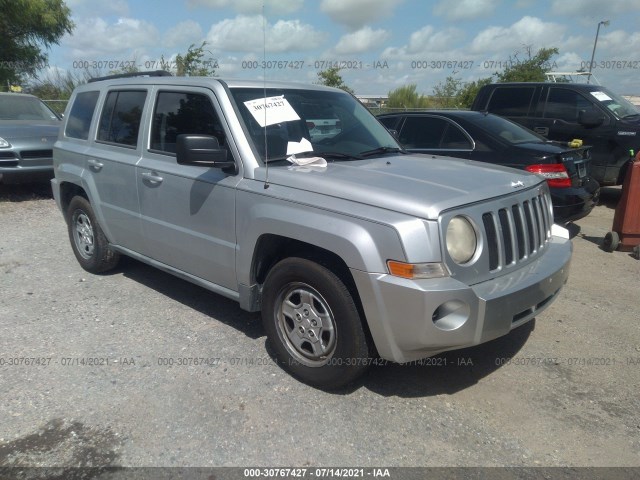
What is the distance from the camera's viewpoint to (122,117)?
494 centimetres

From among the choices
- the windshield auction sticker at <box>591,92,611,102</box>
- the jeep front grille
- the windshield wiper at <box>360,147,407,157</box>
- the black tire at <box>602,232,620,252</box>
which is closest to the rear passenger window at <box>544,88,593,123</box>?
the windshield auction sticker at <box>591,92,611,102</box>

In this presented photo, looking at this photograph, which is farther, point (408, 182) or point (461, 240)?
point (408, 182)

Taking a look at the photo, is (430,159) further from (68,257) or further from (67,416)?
(68,257)

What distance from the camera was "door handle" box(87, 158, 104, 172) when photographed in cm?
505

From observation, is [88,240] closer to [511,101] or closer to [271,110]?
[271,110]

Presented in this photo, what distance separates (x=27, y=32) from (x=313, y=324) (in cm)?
2112

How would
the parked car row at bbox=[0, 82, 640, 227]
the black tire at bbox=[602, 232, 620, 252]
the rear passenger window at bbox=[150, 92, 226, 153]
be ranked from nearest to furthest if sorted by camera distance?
the rear passenger window at bbox=[150, 92, 226, 153] < the parked car row at bbox=[0, 82, 640, 227] < the black tire at bbox=[602, 232, 620, 252]

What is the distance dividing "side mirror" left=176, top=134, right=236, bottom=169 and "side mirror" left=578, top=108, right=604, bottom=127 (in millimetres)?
7194

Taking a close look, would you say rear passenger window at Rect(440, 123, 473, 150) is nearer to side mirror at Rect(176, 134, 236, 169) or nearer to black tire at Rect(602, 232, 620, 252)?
black tire at Rect(602, 232, 620, 252)

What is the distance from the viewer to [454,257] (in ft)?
9.93

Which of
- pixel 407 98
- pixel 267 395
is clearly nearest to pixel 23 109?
pixel 267 395

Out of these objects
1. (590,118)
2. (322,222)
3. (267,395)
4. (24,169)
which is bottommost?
(267,395)

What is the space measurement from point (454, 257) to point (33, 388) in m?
2.83

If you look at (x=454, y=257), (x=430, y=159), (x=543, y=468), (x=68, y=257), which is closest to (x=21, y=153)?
(x=68, y=257)
